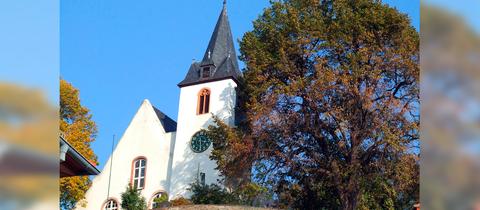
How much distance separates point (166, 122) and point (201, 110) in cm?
358

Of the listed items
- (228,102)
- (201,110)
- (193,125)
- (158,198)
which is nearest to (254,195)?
(158,198)

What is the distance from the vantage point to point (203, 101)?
84.5ft

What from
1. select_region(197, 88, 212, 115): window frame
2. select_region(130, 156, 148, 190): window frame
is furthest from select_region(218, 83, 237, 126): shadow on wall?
select_region(130, 156, 148, 190): window frame

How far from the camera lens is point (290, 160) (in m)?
16.0

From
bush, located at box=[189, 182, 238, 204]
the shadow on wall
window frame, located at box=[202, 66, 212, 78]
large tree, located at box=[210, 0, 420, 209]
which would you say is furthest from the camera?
window frame, located at box=[202, 66, 212, 78]

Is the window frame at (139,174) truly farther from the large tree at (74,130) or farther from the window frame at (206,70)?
the window frame at (206,70)

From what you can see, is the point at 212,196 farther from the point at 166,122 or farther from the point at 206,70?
the point at 166,122

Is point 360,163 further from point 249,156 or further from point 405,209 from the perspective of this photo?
point 249,156

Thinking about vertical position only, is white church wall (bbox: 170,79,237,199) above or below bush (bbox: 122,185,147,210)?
above

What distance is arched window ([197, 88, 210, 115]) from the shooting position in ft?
83.4

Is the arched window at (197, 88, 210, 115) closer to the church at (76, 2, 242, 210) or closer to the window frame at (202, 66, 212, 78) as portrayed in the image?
the church at (76, 2, 242, 210)

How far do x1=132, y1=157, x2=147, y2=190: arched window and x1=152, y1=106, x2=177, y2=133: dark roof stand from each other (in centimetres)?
216

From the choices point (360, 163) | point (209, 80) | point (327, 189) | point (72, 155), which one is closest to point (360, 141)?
point (360, 163)
